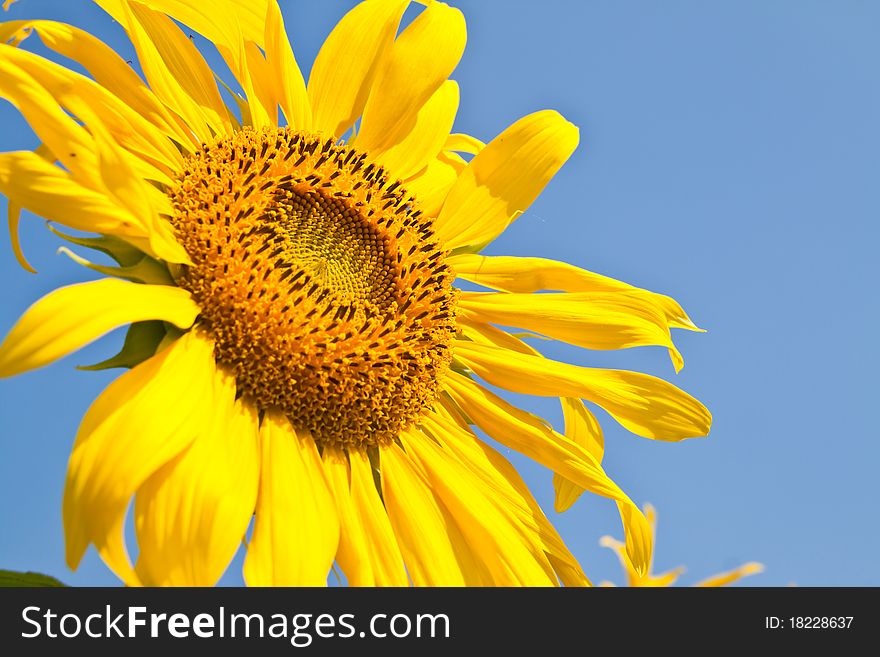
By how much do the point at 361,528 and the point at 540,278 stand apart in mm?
1571

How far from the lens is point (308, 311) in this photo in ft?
10.2

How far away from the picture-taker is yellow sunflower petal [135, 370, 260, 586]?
2.35 metres

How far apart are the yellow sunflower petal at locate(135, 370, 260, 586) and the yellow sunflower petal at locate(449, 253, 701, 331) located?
170 centimetres

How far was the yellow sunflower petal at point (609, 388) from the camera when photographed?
3691mm

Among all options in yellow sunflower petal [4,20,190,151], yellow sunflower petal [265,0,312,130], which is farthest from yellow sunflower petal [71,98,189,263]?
yellow sunflower petal [265,0,312,130]

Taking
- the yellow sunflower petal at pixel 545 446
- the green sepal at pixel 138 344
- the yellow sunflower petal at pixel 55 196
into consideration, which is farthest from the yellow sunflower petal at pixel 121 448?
the yellow sunflower petal at pixel 545 446

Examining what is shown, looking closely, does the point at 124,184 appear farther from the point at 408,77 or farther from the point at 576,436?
the point at 576,436

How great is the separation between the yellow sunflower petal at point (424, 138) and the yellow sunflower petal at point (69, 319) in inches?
63.8

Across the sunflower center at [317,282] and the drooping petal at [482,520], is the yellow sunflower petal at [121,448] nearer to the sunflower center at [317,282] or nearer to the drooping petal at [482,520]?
the sunflower center at [317,282]

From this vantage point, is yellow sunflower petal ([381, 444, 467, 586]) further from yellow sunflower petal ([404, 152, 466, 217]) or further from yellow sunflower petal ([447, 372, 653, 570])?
yellow sunflower petal ([404, 152, 466, 217])

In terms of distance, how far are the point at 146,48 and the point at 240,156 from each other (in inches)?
19.4

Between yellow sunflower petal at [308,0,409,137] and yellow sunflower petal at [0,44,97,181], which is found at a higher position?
yellow sunflower petal at [308,0,409,137]

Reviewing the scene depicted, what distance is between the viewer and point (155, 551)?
2.34 m

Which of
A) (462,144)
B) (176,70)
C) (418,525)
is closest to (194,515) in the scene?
(418,525)
